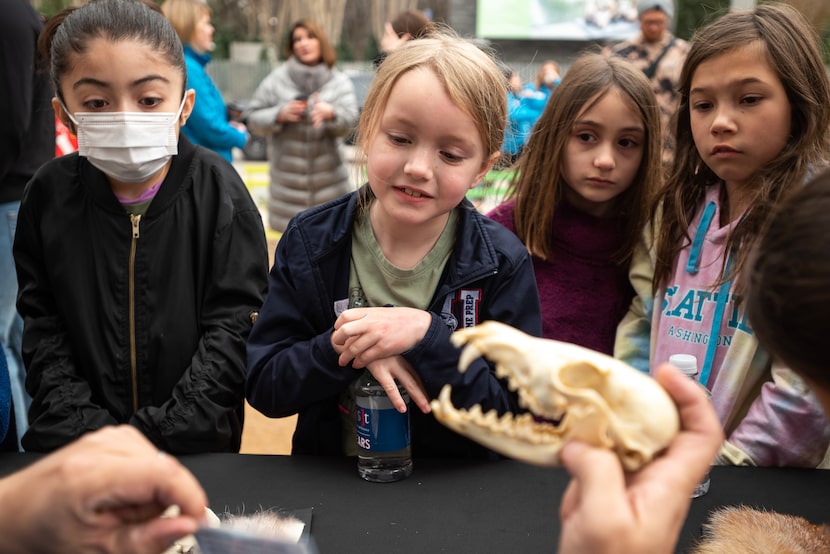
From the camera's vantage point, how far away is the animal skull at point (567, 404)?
0.89 meters

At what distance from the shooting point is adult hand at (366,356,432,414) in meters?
1.46

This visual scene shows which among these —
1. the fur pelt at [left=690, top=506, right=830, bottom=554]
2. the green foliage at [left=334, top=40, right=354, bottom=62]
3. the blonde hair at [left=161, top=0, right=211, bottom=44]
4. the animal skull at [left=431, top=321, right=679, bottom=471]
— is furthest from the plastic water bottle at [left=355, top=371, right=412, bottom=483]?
the green foliage at [left=334, top=40, right=354, bottom=62]

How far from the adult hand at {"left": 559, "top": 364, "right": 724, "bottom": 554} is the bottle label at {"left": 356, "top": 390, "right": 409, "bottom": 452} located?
1.99ft

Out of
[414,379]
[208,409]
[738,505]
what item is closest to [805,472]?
[738,505]

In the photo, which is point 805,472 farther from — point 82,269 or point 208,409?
point 82,269

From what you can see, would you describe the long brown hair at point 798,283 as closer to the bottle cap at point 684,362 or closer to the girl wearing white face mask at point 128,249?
the bottle cap at point 684,362

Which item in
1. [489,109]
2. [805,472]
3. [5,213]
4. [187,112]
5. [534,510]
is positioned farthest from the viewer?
[5,213]

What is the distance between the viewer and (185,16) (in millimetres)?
4578

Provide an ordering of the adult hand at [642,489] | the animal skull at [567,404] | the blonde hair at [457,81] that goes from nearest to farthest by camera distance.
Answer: the adult hand at [642,489] → the animal skull at [567,404] → the blonde hair at [457,81]

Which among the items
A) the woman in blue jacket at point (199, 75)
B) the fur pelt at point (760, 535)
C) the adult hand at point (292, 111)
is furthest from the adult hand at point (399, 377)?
the adult hand at point (292, 111)

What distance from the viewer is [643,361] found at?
2.07 meters

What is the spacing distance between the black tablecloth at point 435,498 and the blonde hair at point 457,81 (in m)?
0.79

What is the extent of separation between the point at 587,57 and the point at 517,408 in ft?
4.14

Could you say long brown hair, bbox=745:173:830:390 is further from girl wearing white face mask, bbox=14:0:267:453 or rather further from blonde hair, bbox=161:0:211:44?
blonde hair, bbox=161:0:211:44
